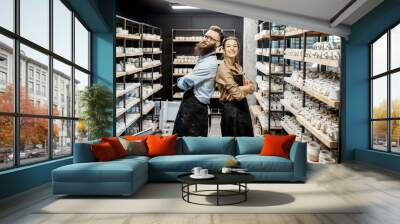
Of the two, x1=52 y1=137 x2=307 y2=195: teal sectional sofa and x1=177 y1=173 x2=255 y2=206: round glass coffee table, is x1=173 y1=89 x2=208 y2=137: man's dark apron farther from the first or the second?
x1=177 y1=173 x2=255 y2=206: round glass coffee table

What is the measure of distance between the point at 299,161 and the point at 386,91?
3.22m

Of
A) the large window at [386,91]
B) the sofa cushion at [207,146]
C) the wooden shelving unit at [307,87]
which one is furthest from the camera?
the wooden shelving unit at [307,87]

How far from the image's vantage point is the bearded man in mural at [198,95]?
343 inches

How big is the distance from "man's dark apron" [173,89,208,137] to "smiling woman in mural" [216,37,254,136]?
1.26ft

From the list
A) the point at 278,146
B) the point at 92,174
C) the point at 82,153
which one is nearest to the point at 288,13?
the point at 278,146

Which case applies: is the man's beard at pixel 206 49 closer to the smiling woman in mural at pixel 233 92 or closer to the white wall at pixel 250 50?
the smiling woman in mural at pixel 233 92

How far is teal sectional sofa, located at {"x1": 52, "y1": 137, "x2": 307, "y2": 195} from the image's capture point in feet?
15.7

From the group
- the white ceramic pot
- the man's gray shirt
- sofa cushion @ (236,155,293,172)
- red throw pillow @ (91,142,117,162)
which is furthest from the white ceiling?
red throw pillow @ (91,142,117,162)

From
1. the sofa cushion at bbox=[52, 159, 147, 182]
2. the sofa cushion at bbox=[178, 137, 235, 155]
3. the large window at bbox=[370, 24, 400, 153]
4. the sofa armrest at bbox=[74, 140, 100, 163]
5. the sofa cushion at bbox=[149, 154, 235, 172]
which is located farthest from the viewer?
the large window at bbox=[370, 24, 400, 153]

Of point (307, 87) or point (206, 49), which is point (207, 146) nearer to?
point (206, 49)

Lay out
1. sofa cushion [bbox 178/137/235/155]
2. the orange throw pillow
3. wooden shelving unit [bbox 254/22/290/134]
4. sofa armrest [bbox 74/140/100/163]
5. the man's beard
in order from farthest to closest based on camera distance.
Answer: wooden shelving unit [bbox 254/22/290/134] → the man's beard → sofa cushion [bbox 178/137/235/155] → the orange throw pillow → sofa armrest [bbox 74/140/100/163]

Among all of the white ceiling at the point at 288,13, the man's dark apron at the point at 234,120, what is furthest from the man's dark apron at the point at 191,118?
the white ceiling at the point at 288,13

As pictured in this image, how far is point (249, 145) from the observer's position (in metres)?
6.64

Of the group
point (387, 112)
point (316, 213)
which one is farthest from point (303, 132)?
point (316, 213)
